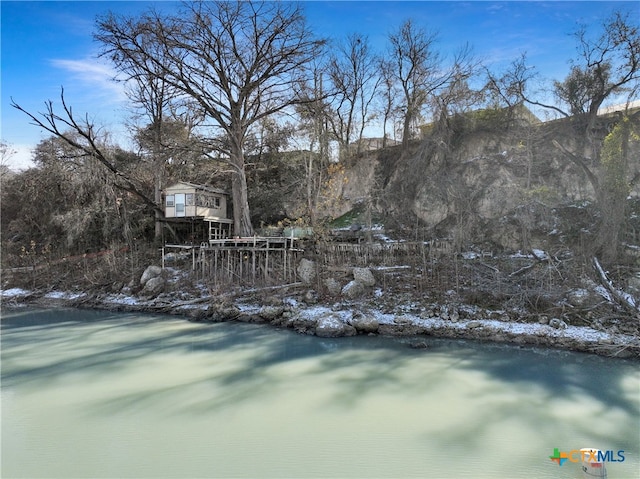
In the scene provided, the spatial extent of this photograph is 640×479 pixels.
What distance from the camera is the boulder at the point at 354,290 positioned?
1544 centimetres

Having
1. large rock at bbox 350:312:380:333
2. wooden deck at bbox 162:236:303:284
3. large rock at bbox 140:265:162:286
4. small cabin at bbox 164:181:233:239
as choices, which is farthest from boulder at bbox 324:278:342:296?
small cabin at bbox 164:181:233:239

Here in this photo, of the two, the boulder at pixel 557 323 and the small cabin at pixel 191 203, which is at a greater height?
the small cabin at pixel 191 203

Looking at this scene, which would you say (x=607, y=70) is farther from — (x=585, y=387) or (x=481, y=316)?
(x=585, y=387)

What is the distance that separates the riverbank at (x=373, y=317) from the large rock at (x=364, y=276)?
0.65 meters

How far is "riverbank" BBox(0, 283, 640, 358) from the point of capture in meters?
11.3

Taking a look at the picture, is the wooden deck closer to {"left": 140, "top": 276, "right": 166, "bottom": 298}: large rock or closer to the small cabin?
{"left": 140, "top": 276, "right": 166, "bottom": 298}: large rock

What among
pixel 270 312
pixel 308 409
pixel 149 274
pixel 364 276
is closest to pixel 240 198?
pixel 149 274

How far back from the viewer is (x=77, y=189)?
24266mm

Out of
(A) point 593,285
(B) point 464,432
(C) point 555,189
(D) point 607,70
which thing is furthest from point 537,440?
(D) point 607,70

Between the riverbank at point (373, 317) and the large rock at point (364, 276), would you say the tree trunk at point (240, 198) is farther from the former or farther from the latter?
the large rock at point (364, 276)

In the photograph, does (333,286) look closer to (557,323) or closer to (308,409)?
(557,323)

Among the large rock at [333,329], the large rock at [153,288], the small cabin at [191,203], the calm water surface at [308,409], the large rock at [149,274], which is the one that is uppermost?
the small cabin at [191,203]

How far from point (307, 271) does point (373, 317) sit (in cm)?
446

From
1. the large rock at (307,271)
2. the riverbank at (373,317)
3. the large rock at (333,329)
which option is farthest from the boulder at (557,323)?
the large rock at (307,271)
